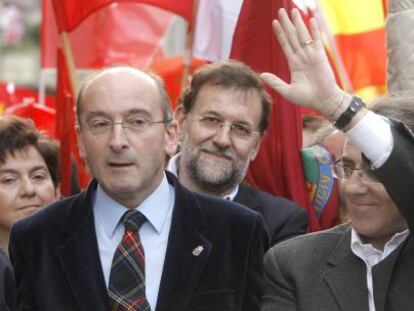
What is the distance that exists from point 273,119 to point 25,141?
1312mm

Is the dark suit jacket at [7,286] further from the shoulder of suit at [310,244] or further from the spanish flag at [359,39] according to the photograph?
the spanish flag at [359,39]

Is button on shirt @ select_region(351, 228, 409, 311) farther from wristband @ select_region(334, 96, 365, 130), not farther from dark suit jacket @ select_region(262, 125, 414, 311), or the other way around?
wristband @ select_region(334, 96, 365, 130)

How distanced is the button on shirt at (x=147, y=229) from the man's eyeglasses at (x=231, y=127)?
117 cm

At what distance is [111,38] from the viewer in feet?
30.1

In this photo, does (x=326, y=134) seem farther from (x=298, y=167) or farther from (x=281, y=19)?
(x=281, y=19)

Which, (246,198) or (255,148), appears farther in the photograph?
(255,148)

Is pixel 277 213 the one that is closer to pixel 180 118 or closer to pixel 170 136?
pixel 180 118

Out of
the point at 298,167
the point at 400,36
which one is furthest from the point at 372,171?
the point at 298,167

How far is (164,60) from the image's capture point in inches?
355

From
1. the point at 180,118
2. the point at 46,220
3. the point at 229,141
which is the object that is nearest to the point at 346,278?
the point at 46,220

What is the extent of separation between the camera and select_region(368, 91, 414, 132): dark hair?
3.75 m

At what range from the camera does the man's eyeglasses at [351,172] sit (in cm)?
376

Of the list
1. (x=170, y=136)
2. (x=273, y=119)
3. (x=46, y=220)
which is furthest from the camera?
(x=273, y=119)

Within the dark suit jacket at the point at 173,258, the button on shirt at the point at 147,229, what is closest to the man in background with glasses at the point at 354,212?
the dark suit jacket at the point at 173,258
